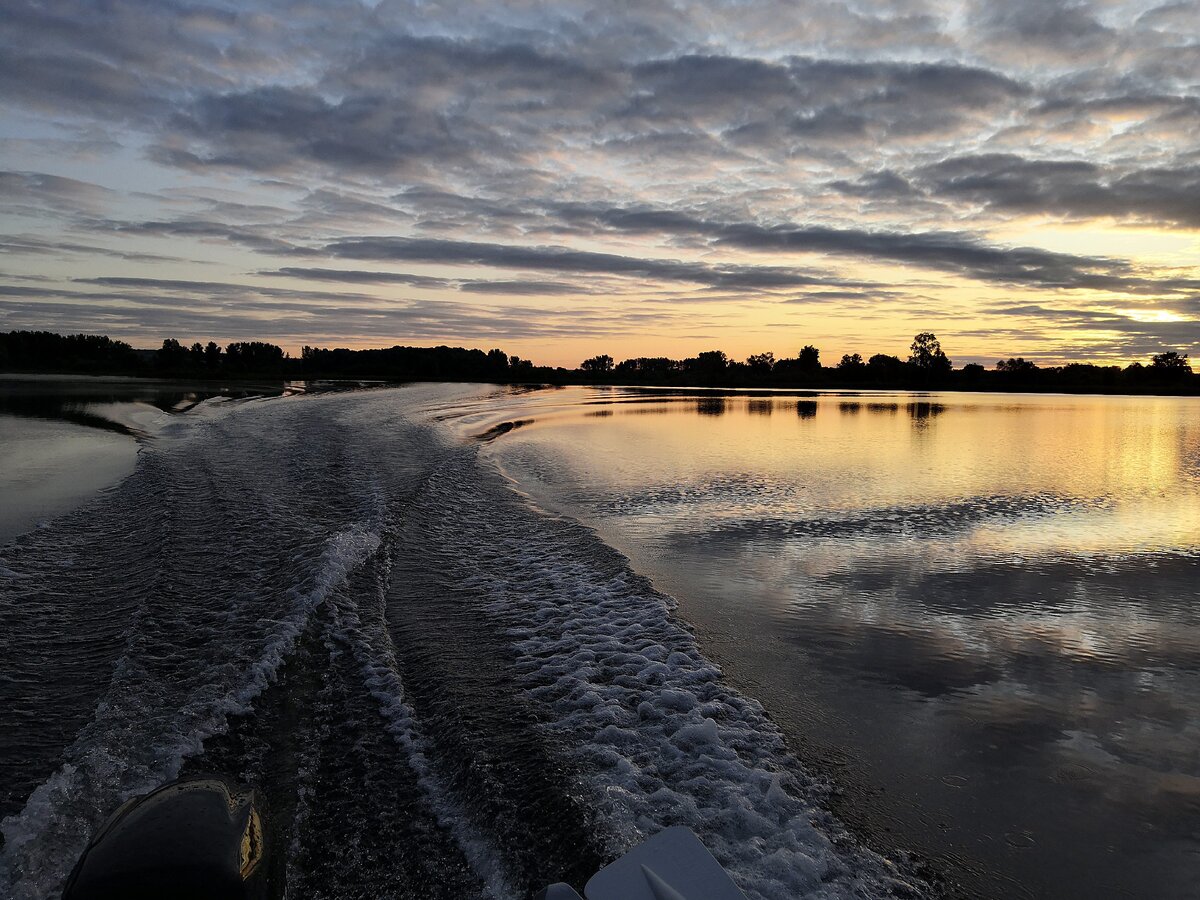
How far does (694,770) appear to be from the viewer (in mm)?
4406

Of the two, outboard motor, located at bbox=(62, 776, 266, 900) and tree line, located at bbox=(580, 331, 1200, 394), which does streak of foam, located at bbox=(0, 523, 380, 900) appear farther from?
tree line, located at bbox=(580, 331, 1200, 394)

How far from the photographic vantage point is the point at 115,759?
4.23m

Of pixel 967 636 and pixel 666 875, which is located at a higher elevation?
pixel 666 875

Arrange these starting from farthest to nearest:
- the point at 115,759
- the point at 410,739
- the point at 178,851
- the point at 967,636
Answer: the point at 967,636
the point at 410,739
the point at 115,759
the point at 178,851

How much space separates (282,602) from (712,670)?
437cm

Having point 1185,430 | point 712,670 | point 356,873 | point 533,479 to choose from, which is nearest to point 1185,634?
point 712,670

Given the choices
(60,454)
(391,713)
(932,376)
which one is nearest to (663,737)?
(391,713)

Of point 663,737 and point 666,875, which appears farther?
point 663,737

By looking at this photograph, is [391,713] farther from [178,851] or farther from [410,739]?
[178,851]

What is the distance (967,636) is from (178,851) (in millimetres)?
6337

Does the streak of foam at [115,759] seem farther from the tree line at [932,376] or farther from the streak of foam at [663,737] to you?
the tree line at [932,376]

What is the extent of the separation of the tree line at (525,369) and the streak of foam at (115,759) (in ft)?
296

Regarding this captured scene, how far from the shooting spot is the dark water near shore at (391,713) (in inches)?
140

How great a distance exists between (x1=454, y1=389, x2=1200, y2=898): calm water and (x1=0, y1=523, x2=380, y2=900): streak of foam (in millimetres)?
3892
